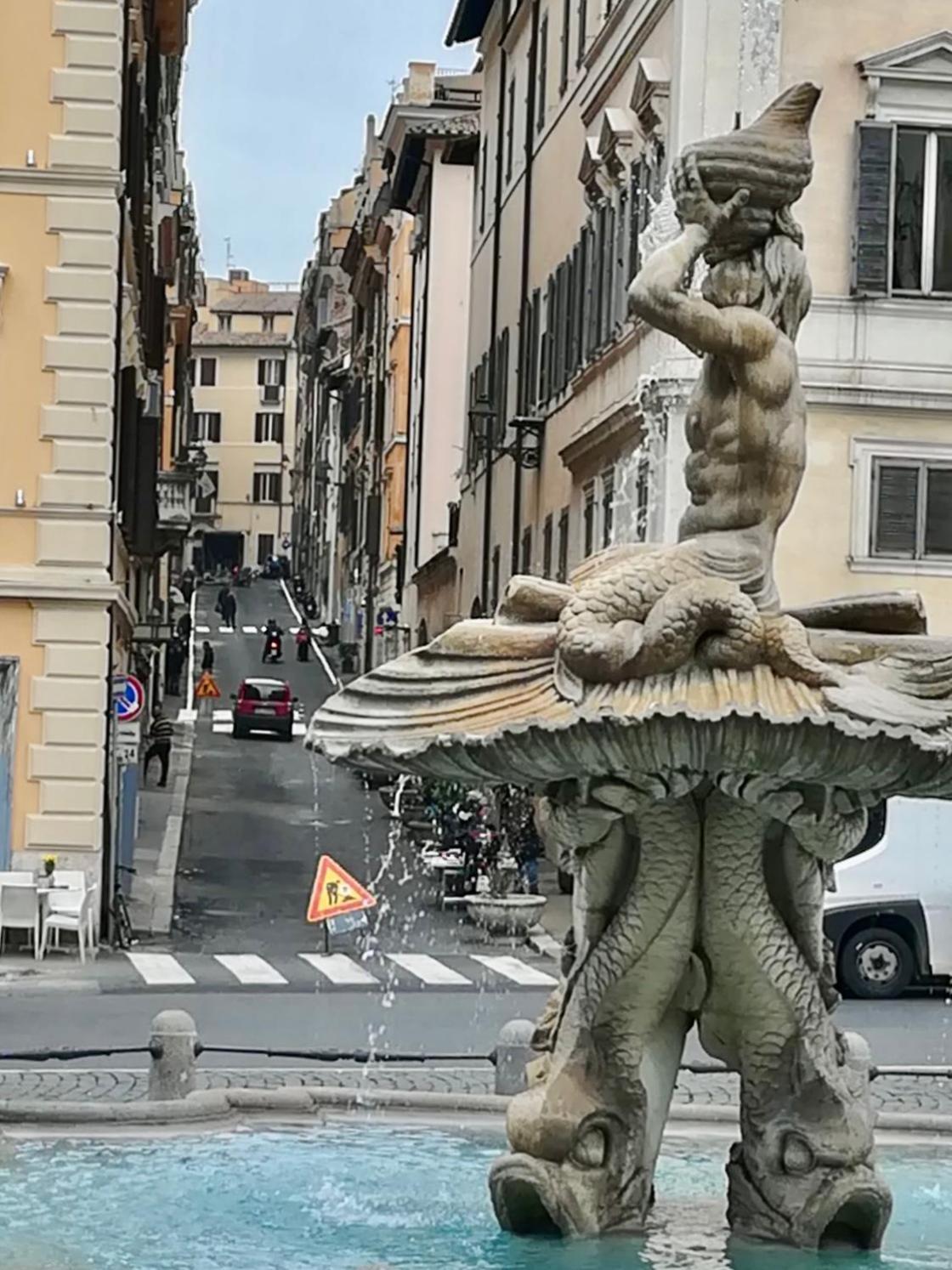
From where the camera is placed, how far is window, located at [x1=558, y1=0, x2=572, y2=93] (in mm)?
38906

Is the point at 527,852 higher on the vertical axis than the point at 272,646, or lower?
lower

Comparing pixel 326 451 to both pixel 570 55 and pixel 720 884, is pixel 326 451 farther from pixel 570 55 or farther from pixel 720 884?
pixel 720 884

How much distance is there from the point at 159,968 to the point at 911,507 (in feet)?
30.2

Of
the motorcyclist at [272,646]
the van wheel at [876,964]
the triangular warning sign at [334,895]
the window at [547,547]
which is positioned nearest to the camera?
the van wheel at [876,964]

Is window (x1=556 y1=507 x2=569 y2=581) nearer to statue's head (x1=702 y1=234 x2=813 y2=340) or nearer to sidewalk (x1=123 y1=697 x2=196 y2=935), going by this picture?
sidewalk (x1=123 y1=697 x2=196 y2=935)

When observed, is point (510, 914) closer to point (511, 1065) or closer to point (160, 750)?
point (511, 1065)

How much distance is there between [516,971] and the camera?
83.1 ft

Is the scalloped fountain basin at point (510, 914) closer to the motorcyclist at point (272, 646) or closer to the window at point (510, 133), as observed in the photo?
the window at point (510, 133)

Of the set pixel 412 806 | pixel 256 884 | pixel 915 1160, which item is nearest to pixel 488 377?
pixel 412 806

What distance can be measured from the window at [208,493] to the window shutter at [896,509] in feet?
349

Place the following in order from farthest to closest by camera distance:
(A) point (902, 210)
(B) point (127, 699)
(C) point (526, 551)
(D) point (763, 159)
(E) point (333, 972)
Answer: (C) point (526, 551), (B) point (127, 699), (A) point (902, 210), (E) point (333, 972), (D) point (763, 159)

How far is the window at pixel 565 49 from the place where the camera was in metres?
38.9

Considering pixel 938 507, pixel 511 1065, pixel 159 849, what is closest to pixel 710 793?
pixel 511 1065

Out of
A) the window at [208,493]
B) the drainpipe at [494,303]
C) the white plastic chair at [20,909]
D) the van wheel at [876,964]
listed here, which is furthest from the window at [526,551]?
the window at [208,493]
